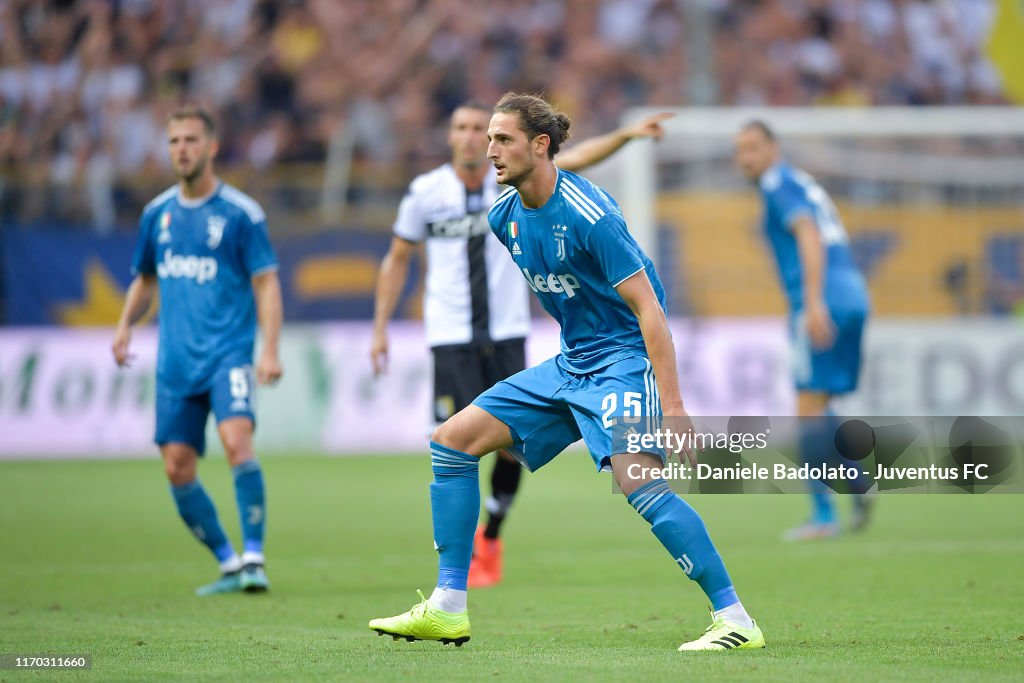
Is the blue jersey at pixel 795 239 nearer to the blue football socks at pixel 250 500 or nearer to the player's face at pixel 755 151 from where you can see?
the player's face at pixel 755 151

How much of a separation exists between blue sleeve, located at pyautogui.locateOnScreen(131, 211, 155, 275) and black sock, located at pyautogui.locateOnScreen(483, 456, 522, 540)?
7.48ft

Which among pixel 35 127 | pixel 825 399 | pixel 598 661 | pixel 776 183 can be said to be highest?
pixel 35 127

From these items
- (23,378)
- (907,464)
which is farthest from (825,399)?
(23,378)

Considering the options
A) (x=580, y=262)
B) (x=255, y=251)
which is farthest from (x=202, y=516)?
(x=580, y=262)

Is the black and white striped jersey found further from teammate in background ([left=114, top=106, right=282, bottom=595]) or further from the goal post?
the goal post

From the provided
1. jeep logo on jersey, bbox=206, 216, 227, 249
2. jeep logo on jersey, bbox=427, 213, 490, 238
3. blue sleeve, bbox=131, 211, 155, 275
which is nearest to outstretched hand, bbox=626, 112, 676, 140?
jeep logo on jersey, bbox=427, 213, 490, 238

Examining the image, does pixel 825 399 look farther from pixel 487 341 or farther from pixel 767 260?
pixel 767 260

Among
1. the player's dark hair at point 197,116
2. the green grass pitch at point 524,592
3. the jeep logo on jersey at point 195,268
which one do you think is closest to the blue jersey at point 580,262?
the green grass pitch at point 524,592

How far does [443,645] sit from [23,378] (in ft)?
37.3

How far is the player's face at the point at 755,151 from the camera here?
10.3 meters

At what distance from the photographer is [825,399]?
10.6 meters

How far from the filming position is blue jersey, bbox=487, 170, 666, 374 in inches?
218

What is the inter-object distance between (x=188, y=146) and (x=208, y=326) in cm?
99

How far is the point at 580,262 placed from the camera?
565cm
